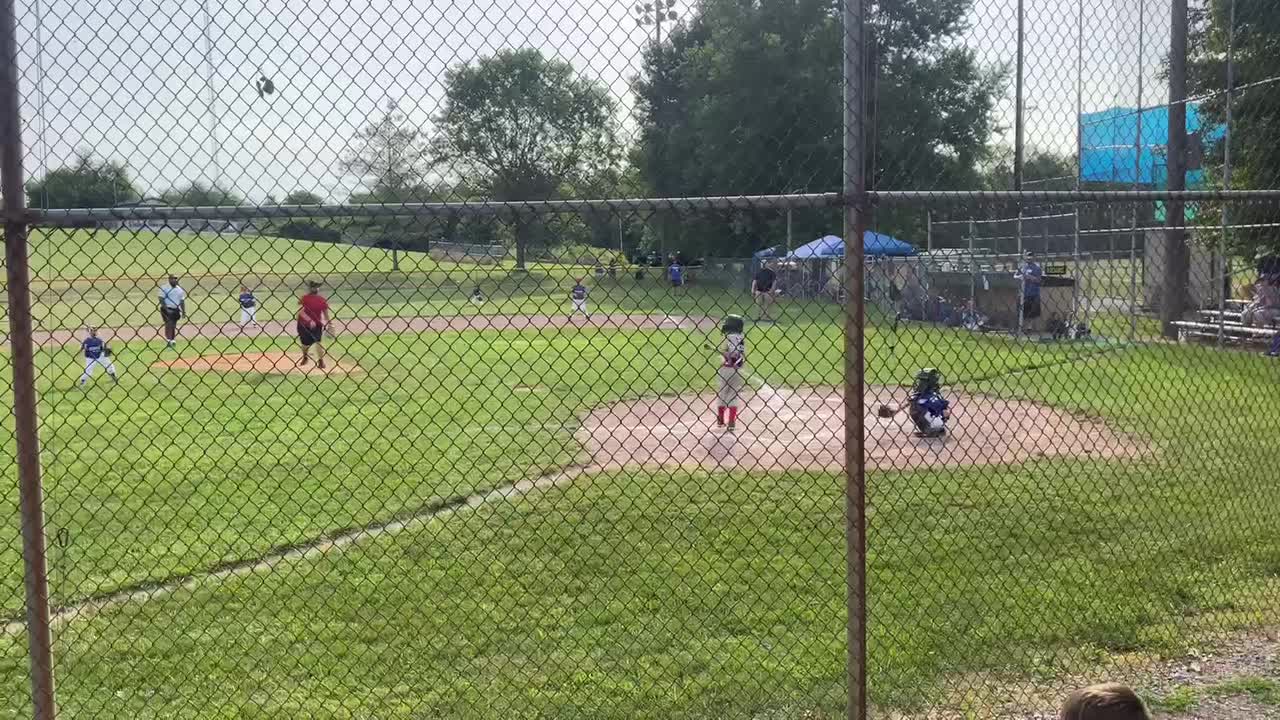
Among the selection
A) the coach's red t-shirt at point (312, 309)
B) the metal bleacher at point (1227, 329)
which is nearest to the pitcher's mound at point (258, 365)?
the coach's red t-shirt at point (312, 309)

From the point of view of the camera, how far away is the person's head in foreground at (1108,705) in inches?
99.7

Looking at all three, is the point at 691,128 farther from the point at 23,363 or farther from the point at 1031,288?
the point at 1031,288

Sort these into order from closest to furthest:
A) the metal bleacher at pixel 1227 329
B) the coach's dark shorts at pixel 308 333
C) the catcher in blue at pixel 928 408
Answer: the catcher in blue at pixel 928 408 → the metal bleacher at pixel 1227 329 → the coach's dark shorts at pixel 308 333

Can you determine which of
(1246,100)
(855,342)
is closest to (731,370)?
(1246,100)

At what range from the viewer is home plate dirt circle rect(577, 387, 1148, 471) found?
988 centimetres

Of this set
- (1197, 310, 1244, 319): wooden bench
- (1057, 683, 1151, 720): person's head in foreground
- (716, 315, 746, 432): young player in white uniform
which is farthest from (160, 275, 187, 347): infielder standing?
(1057, 683, 1151, 720): person's head in foreground

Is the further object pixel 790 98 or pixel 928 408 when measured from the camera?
pixel 928 408

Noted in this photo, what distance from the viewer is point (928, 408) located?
11062 millimetres

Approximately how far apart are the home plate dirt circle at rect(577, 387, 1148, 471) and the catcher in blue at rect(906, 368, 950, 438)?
11cm

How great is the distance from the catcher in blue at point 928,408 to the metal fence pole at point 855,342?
295 inches

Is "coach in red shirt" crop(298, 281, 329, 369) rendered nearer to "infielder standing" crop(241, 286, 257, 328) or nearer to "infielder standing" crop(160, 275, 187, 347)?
"infielder standing" crop(241, 286, 257, 328)

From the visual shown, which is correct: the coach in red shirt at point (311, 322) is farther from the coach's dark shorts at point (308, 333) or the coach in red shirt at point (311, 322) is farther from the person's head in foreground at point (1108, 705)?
the person's head in foreground at point (1108, 705)

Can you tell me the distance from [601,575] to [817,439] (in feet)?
17.2

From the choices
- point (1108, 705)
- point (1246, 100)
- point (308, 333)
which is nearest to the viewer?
point (1108, 705)
